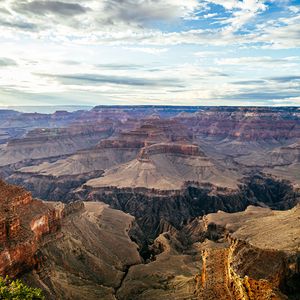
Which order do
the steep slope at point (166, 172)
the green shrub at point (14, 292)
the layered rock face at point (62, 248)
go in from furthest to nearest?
the steep slope at point (166, 172) → the layered rock face at point (62, 248) → the green shrub at point (14, 292)

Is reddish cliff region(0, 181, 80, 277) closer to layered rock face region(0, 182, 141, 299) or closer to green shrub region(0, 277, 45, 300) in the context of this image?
layered rock face region(0, 182, 141, 299)

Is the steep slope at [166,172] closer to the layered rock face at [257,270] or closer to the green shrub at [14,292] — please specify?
the layered rock face at [257,270]

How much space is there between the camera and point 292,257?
162ft

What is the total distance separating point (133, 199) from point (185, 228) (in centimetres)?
3204

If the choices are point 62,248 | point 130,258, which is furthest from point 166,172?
point 62,248

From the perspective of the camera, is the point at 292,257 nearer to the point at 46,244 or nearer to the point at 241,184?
the point at 46,244

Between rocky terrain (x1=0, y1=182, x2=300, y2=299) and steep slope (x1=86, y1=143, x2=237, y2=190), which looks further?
steep slope (x1=86, y1=143, x2=237, y2=190)

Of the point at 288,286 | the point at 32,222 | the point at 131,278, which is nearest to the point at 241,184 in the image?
the point at 131,278

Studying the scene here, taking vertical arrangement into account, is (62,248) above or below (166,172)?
above

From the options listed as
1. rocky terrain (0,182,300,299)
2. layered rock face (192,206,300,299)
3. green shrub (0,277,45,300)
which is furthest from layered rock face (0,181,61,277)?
green shrub (0,277,45,300)

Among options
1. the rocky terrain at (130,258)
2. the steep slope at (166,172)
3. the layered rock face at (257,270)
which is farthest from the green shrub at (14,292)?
the steep slope at (166,172)

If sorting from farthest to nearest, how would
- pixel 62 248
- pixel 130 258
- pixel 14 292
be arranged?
pixel 130 258
pixel 62 248
pixel 14 292

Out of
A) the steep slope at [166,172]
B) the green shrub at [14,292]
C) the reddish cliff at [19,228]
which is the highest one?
the green shrub at [14,292]

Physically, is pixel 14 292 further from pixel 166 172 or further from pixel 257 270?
pixel 166 172
